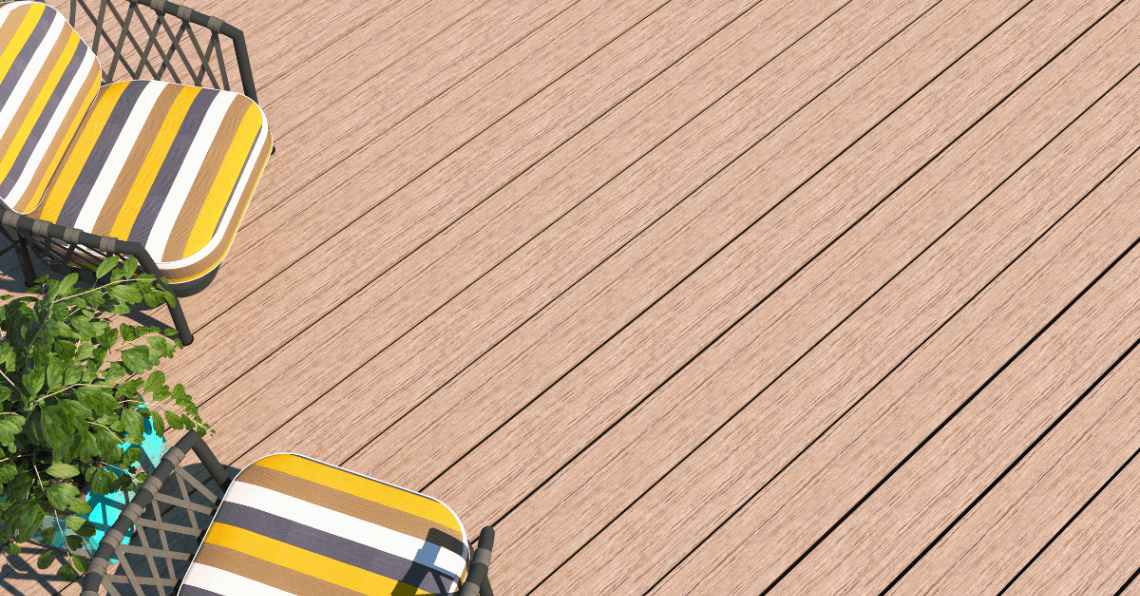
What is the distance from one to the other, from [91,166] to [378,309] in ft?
2.75

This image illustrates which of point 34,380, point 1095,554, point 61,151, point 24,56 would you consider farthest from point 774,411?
point 24,56

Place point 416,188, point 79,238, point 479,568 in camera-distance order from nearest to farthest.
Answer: point 479,568 < point 79,238 < point 416,188

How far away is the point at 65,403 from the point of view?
156 cm

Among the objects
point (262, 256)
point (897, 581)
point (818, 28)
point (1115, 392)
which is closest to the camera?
point (897, 581)

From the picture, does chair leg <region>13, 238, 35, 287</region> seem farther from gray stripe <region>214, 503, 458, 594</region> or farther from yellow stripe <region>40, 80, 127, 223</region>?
gray stripe <region>214, 503, 458, 594</region>

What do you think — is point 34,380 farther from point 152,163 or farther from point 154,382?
point 152,163

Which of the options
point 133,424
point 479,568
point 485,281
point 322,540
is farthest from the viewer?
point 485,281

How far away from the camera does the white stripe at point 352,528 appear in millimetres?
1730

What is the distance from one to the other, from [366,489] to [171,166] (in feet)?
3.53

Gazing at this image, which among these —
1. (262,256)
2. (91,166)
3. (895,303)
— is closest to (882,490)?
(895,303)

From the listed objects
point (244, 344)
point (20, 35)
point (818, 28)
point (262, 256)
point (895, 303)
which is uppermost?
point (818, 28)

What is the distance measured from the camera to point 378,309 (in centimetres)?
250

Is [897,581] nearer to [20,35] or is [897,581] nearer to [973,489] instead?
A: [973,489]

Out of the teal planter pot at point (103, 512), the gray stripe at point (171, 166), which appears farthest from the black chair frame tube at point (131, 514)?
the gray stripe at point (171, 166)
